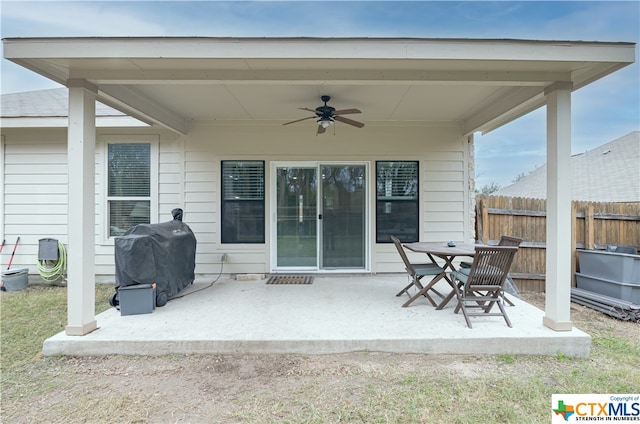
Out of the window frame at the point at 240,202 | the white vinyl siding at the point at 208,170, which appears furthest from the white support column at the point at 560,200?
the window frame at the point at 240,202

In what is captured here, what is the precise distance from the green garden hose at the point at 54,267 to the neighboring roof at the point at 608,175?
488 inches

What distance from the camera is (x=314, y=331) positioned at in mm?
2951

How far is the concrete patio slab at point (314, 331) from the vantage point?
2.78 m

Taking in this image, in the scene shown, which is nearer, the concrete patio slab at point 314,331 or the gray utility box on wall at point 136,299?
the concrete patio slab at point 314,331

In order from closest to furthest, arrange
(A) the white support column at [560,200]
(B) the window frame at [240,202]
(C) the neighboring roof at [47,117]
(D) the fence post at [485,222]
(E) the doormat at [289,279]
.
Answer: (A) the white support column at [560,200] < (E) the doormat at [289,279] < (C) the neighboring roof at [47,117] < (B) the window frame at [240,202] < (D) the fence post at [485,222]

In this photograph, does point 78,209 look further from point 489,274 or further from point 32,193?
point 489,274

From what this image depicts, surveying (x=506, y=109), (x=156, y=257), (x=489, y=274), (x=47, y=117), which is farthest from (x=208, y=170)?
(x=506, y=109)

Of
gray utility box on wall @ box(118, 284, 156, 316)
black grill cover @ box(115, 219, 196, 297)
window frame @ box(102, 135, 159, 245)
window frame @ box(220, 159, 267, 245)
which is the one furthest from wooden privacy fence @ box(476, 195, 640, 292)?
window frame @ box(102, 135, 159, 245)

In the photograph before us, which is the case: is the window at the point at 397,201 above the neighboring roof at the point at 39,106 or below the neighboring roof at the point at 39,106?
below

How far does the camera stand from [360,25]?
7.05 meters

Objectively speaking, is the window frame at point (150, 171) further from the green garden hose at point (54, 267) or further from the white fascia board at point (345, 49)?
the white fascia board at point (345, 49)

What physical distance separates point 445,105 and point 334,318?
335 cm

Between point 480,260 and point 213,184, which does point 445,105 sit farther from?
point 213,184

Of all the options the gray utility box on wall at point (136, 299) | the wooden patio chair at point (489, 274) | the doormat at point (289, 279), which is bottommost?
the doormat at point (289, 279)
